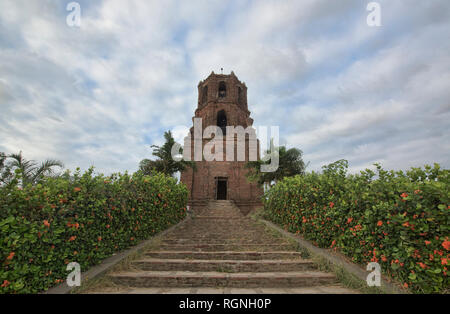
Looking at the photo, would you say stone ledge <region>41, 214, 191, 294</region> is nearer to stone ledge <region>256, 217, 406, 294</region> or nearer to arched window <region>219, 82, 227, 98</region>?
stone ledge <region>256, 217, 406, 294</region>

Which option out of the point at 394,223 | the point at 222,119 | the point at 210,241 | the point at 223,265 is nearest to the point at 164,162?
the point at 222,119

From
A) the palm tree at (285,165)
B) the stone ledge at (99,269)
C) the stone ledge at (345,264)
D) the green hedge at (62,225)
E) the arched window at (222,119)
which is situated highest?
the arched window at (222,119)

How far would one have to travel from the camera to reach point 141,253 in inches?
207

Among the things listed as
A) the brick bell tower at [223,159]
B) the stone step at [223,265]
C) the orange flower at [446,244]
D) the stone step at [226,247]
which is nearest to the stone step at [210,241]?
the stone step at [226,247]

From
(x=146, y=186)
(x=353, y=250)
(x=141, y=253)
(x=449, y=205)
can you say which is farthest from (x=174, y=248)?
(x=449, y=205)

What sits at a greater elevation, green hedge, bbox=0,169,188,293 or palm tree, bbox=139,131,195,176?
palm tree, bbox=139,131,195,176

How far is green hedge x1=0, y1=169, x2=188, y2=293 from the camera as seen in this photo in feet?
9.04

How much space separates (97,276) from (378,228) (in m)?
5.12

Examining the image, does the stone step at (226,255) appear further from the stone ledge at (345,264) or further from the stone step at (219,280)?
the stone step at (219,280)

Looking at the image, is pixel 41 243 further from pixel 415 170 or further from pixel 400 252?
pixel 415 170

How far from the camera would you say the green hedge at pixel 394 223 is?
2.80 m

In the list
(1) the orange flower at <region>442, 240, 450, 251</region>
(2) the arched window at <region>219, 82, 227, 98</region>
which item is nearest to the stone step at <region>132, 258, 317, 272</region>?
(1) the orange flower at <region>442, 240, 450, 251</region>

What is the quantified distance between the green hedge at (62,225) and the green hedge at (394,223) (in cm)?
517

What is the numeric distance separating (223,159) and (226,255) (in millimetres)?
14686
